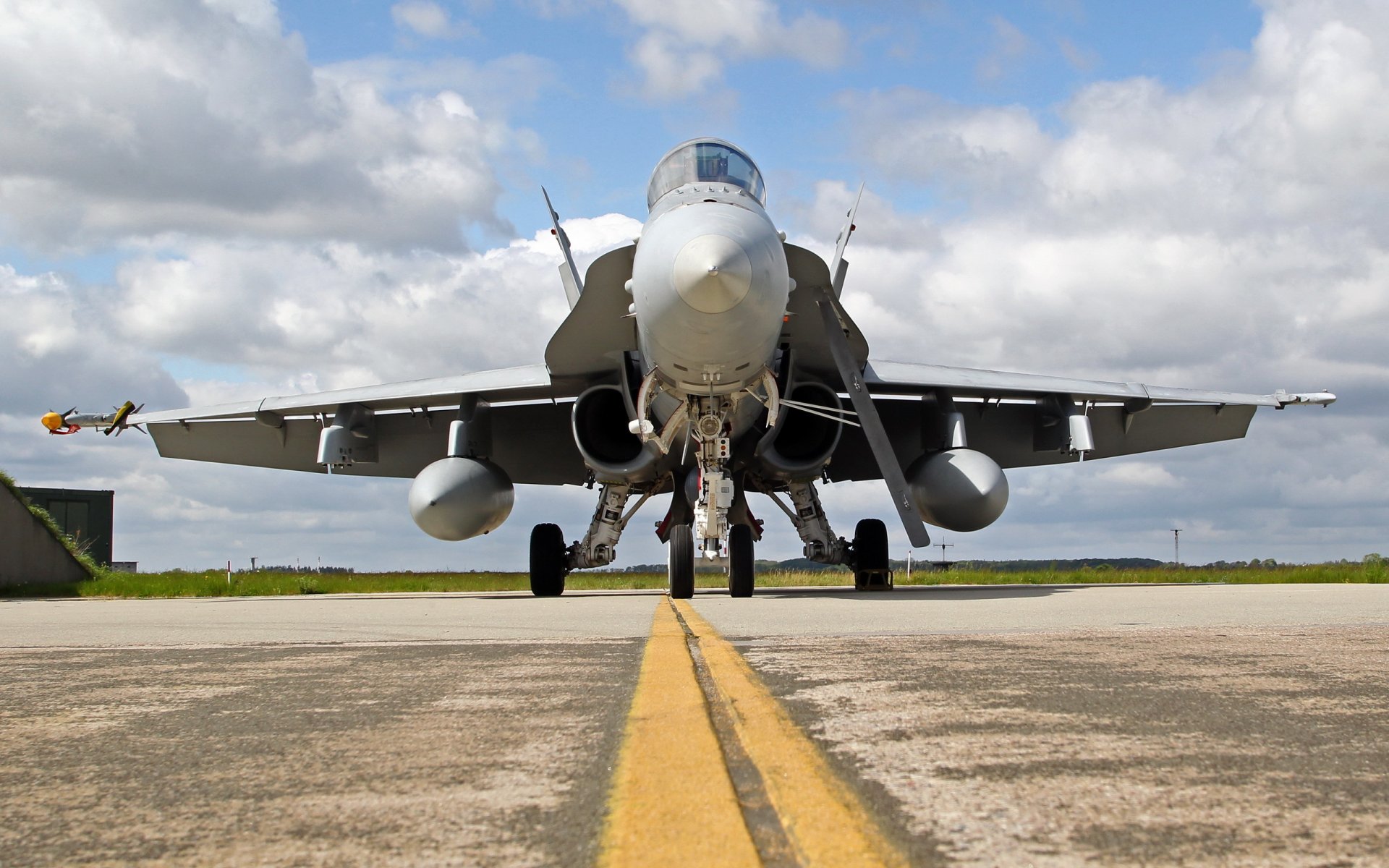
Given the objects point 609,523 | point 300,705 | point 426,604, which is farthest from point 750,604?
point 300,705

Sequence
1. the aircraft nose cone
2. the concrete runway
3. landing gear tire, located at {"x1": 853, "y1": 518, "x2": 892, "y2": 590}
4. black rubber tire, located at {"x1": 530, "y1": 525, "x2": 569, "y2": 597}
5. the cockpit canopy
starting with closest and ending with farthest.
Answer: the concrete runway, the aircraft nose cone, the cockpit canopy, black rubber tire, located at {"x1": 530, "y1": 525, "x2": 569, "y2": 597}, landing gear tire, located at {"x1": 853, "y1": 518, "x2": 892, "y2": 590}

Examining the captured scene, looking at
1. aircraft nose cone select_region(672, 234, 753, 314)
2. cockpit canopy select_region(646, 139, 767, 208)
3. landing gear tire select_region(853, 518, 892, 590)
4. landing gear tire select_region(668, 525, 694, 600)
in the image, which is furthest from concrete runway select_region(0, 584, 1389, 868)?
landing gear tire select_region(853, 518, 892, 590)

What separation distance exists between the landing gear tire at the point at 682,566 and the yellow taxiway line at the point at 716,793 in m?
8.33

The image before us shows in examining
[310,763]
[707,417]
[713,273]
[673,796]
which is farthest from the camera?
[707,417]

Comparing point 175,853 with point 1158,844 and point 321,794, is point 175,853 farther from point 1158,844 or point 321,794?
point 1158,844

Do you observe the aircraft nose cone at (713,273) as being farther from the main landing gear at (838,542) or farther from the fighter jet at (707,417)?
the main landing gear at (838,542)

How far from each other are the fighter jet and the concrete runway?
4.83m

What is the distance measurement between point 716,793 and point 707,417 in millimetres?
9305

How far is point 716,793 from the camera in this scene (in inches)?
77.6

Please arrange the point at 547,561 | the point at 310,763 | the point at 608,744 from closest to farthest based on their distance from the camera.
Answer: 1. the point at 310,763
2. the point at 608,744
3. the point at 547,561

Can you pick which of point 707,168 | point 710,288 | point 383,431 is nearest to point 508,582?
point 383,431

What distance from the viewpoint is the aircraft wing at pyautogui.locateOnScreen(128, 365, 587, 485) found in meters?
15.7

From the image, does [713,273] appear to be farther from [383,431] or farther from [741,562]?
[383,431]

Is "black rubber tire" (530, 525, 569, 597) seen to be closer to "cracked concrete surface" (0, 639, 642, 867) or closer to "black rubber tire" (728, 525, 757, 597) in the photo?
"black rubber tire" (728, 525, 757, 597)
